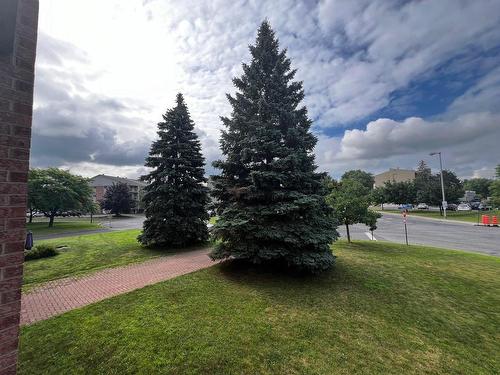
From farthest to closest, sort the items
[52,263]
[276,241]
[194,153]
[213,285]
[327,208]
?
1. [194,153]
2. [52,263]
3. [327,208]
4. [276,241]
5. [213,285]

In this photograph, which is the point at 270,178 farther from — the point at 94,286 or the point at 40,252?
the point at 40,252

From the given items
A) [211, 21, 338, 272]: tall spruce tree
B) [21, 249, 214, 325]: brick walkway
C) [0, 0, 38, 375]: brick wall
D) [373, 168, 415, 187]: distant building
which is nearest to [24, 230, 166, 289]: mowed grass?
[21, 249, 214, 325]: brick walkway

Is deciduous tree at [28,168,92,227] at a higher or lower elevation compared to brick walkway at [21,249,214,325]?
higher

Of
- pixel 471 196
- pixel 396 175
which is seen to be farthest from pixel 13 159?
pixel 471 196

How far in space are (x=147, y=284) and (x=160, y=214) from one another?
246 inches

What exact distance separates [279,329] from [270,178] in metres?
4.24

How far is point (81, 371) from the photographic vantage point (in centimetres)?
342

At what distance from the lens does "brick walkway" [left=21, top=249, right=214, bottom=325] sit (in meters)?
5.50

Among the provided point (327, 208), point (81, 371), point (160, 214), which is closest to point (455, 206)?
point (327, 208)

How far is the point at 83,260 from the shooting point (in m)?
9.93

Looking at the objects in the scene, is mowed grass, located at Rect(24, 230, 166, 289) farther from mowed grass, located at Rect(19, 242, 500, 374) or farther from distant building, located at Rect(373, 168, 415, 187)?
distant building, located at Rect(373, 168, 415, 187)

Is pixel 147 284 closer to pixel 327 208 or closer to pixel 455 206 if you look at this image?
pixel 327 208

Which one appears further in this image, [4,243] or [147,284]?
[147,284]

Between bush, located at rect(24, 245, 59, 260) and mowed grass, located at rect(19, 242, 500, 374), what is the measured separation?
24.2 feet
